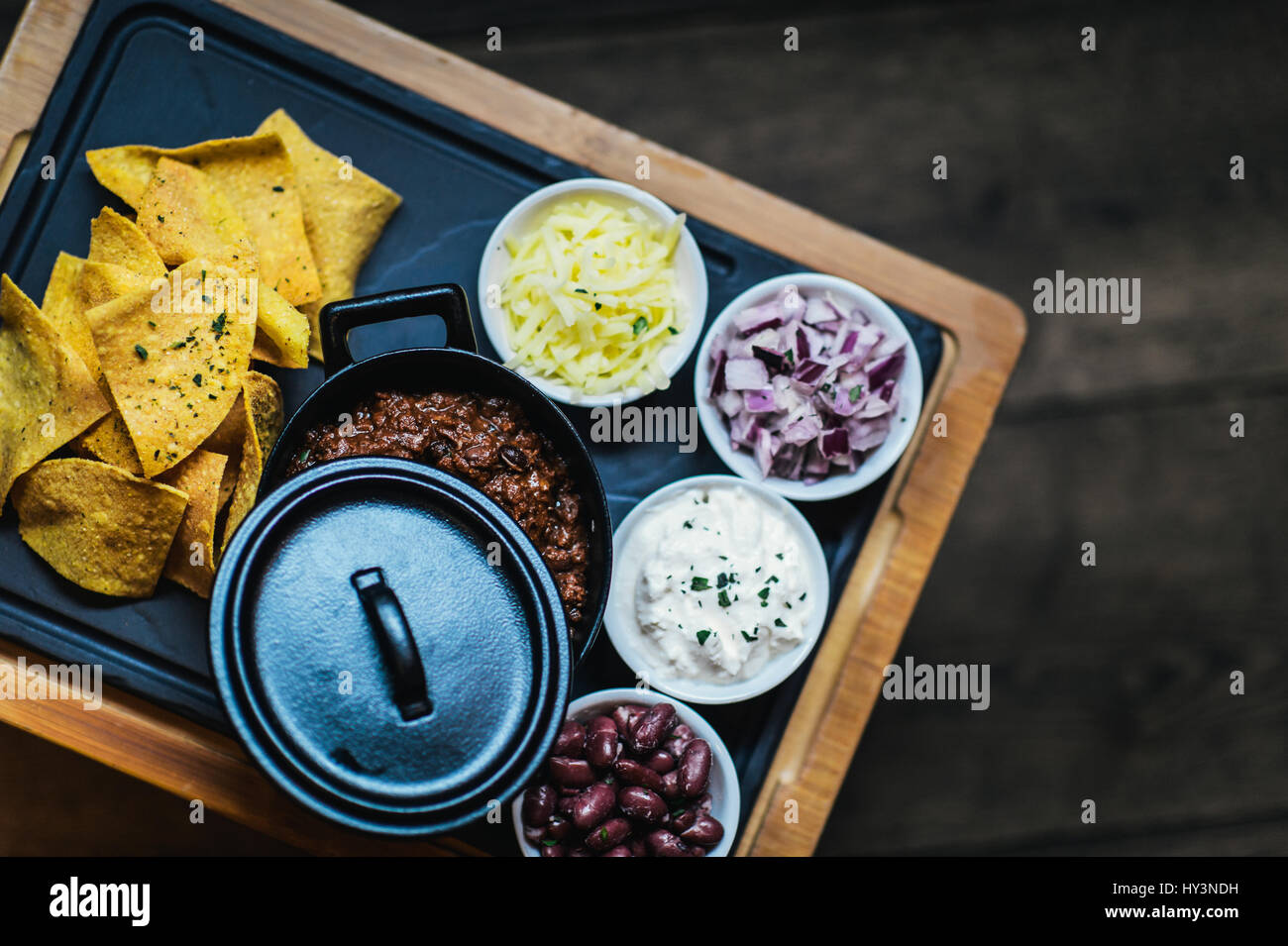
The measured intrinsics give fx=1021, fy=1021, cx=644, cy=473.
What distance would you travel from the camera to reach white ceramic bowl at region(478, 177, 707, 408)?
72.7 inches

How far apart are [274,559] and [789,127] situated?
178cm

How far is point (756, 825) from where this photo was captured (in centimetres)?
192

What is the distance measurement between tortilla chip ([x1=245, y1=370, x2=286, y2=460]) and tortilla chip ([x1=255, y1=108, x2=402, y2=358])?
11 cm

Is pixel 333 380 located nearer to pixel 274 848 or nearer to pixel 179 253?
pixel 179 253

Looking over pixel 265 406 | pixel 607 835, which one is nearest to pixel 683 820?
pixel 607 835

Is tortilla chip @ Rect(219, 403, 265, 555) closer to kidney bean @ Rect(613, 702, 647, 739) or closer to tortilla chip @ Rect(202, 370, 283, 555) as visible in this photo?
tortilla chip @ Rect(202, 370, 283, 555)

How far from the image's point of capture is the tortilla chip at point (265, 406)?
177 centimetres

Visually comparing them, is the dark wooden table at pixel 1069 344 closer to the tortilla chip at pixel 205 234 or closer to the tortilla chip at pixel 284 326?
the tortilla chip at pixel 205 234

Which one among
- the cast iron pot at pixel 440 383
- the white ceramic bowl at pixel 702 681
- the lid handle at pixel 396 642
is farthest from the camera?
the white ceramic bowl at pixel 702 681

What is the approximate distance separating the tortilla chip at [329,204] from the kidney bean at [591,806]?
36.4 inches

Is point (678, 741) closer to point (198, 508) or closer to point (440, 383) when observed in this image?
point (440, 383)

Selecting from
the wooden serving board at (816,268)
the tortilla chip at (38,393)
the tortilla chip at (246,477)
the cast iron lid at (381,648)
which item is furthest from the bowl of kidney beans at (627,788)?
the tortilla chip at (38,393)
